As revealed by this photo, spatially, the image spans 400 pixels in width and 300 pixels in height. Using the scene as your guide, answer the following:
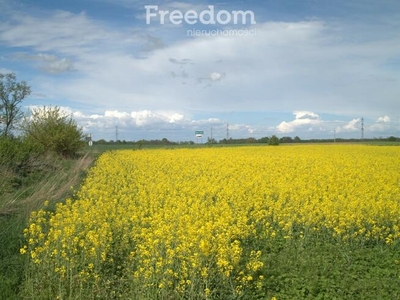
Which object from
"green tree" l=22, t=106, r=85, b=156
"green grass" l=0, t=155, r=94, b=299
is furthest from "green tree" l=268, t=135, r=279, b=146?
"green grass" l=0, t=155, r=94, b=299

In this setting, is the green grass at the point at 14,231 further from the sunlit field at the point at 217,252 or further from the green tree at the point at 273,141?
the green tree at the point at 273,141

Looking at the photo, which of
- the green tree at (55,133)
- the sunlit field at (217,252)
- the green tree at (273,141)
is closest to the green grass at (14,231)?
the sunlit field at (217,252)

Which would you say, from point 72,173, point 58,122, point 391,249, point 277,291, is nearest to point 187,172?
point 72,173

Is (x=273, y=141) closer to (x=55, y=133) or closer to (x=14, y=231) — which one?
(x=55, y=133)

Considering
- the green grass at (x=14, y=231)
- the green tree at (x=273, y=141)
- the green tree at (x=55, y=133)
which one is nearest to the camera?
the green grass at (x=14, y=231)

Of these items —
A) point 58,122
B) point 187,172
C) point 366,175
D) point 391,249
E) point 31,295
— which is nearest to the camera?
point 31,295

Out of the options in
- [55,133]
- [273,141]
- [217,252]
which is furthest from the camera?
[273,141]

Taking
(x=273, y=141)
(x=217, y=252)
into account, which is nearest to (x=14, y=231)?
(x=217, y=252)

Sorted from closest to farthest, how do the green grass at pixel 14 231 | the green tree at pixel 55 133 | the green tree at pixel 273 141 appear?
the green grass at pixel 14 231 → the green tree at pixel 55 133 → the green tree at pixel 273 141

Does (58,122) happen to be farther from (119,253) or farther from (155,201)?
(119,253)

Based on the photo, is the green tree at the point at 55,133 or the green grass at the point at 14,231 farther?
the green tree at the point at 55,133

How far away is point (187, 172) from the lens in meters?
17.4

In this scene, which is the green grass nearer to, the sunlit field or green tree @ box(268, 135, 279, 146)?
the sunlit field

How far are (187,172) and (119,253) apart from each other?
10417mm
